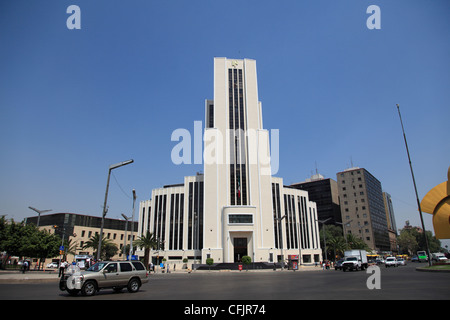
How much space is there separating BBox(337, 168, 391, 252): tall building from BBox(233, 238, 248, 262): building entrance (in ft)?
218

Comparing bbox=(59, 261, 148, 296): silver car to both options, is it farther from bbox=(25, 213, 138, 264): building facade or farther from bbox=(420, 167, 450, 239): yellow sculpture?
bbox=(25, 213, 138, 264): building facade

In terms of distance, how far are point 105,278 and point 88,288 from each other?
791 mm

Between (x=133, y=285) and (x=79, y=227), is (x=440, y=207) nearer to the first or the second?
(x=133, y=285)

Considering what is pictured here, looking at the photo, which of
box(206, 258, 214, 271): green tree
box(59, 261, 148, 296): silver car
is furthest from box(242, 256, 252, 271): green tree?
box(59, 261, 148, 296): silver car

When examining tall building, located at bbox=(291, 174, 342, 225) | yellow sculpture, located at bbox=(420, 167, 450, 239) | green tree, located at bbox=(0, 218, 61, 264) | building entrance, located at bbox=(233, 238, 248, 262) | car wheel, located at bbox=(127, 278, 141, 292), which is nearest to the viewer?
car wheel, located at bbox=(127, 278, 141, 292)

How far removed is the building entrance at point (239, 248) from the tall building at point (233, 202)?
201 mm

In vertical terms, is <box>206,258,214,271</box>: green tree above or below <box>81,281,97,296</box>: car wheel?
below

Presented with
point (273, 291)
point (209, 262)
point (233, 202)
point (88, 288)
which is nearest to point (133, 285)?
point (88, 288)

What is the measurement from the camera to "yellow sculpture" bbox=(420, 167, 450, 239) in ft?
79.8

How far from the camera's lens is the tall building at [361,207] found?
112688mm
